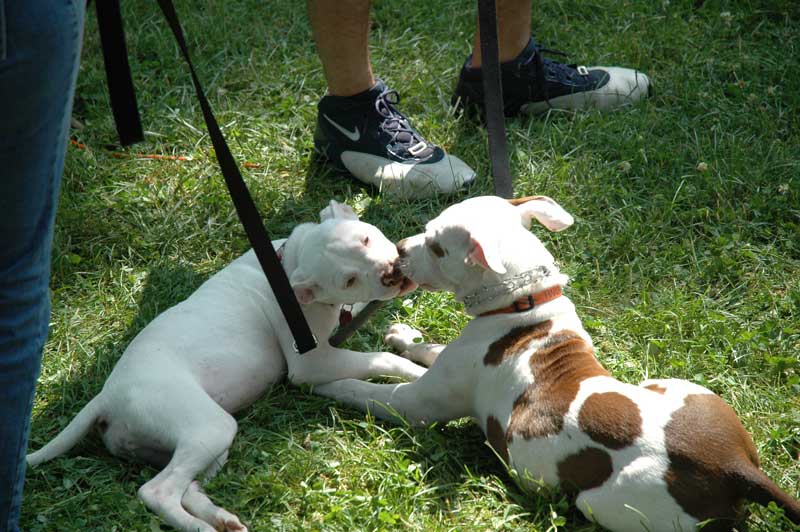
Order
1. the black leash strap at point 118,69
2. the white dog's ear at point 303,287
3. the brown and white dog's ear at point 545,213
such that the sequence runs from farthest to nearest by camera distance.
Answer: the white dog's ear at point 303,287 → the brown and white dog's ear at point 545,213 → the black leash strap at point 118,69

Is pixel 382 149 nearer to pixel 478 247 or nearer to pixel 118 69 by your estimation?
pixel 118 69

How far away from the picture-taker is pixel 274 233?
16.0 ft

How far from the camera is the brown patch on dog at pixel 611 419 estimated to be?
2783 millimetres

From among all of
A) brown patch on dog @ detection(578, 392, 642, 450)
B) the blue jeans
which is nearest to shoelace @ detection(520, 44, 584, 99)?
brown patch on dog @ detection(578, 392, 642, 450)

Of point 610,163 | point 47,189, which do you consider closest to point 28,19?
point 47,189

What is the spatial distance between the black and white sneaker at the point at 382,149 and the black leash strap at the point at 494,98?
962 millimetres

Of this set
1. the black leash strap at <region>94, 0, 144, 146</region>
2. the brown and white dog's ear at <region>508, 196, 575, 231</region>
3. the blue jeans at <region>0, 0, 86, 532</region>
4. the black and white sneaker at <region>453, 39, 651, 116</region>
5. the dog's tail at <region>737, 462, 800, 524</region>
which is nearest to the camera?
the blue jeans at <region>0, 0, 86, 532</region>

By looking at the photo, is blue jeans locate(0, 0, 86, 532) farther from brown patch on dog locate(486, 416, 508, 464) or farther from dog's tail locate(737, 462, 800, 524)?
dog's tail locate(737, 462, 800, 524)

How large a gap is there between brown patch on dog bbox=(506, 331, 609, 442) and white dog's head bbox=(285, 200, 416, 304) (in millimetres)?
787

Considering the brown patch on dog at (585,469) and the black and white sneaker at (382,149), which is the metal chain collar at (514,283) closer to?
the brown patch on dog at (585,469)

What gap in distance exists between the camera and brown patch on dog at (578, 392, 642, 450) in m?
2.78

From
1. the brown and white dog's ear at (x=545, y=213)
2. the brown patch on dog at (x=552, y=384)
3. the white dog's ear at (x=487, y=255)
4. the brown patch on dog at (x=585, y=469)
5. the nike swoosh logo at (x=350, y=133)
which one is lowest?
the brown patch on dog at (x=585, y=469)

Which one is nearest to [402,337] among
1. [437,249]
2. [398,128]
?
[437,249]

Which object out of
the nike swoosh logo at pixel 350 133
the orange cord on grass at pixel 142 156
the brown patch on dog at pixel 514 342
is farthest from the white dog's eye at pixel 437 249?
the orange cord on grass at pixel 142 156
